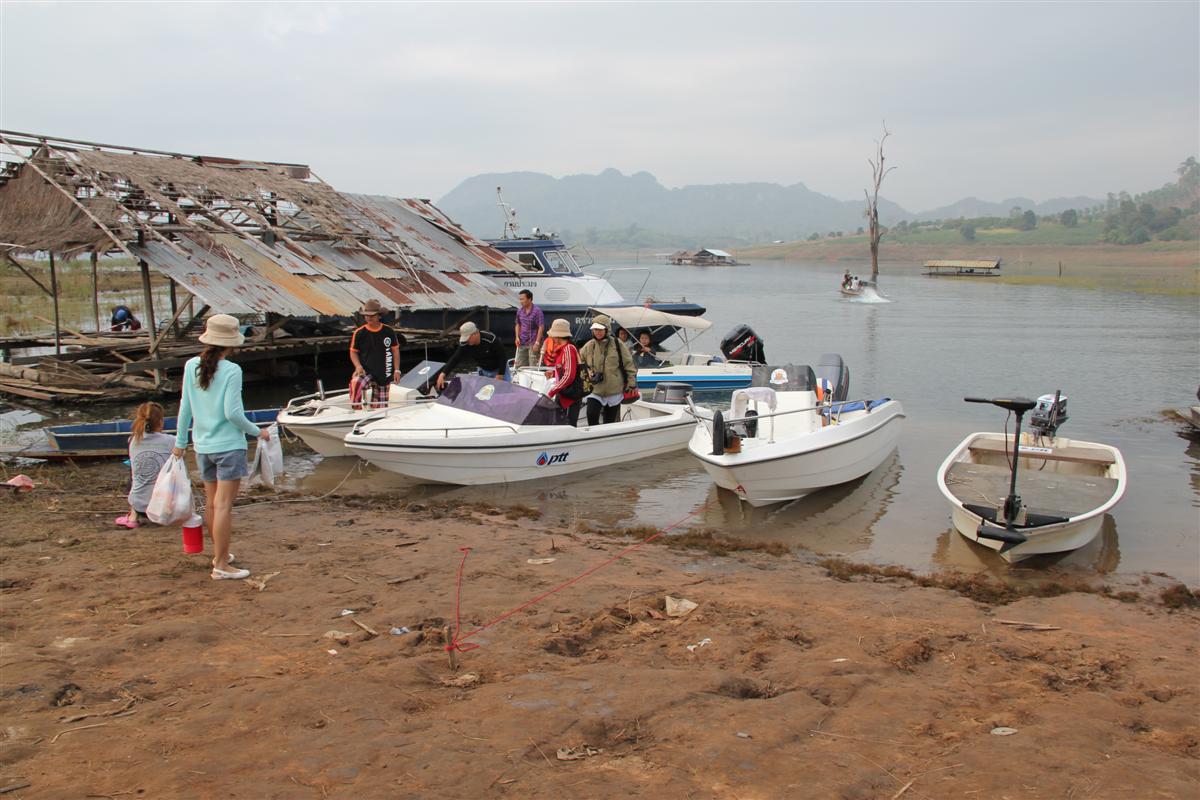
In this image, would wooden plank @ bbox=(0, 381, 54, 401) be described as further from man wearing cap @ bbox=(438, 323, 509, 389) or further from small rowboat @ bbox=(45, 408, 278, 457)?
man wearing cap @ bbox=(438, 323, 509, 389)

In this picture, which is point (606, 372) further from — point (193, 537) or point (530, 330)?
point (193, 537)

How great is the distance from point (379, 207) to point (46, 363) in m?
10.5

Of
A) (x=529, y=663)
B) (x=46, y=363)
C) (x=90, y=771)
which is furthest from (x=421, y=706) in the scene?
(x=46, y=363)

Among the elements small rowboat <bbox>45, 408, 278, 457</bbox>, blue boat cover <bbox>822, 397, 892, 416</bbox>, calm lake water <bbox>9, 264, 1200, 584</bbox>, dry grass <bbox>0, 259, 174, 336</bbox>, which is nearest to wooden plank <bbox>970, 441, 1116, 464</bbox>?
calm lake water <bbox>9, 264, 1200, 584</bbox>

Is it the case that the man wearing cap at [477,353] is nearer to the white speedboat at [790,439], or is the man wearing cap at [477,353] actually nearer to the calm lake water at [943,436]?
the calm lake water at [943,436]

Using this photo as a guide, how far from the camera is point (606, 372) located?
11.2 metres

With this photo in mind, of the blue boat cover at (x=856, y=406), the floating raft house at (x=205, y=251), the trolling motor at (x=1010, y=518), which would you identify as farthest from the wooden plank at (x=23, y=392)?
the trolling motor at (x=1010, y=518)

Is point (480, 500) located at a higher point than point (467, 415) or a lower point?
lower

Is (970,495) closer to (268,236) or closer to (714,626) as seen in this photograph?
(714,626)

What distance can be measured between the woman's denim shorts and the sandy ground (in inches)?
29.3

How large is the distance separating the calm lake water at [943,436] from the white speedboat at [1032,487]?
0.37m

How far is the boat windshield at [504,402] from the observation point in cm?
1065

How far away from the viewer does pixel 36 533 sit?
7.23 m

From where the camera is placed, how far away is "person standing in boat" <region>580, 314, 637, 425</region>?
Result: 36.1 ft
